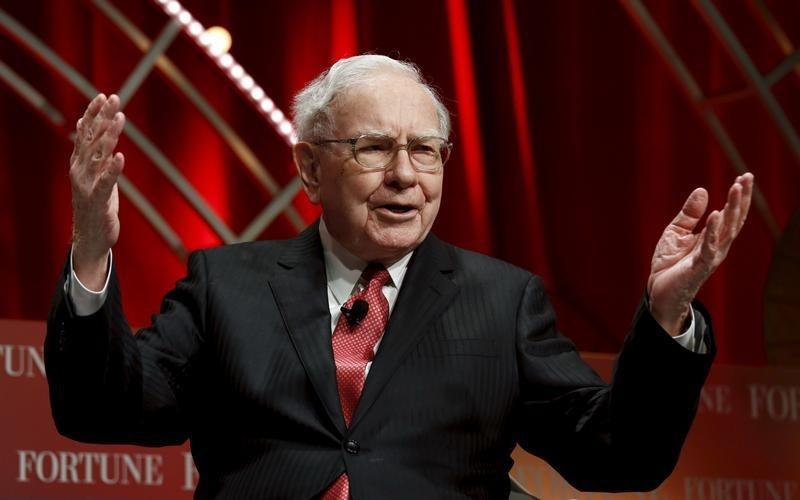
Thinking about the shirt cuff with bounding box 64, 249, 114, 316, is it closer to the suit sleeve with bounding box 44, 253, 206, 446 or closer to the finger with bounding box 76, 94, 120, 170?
the suit sleeve with bounding box 44, 253, 206, 446

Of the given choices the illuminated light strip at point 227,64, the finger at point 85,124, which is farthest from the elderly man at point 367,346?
the illuminated light strip at point 227,64

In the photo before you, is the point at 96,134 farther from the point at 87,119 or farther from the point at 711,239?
the point at 711,239

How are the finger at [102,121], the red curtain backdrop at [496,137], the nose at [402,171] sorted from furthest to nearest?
the red curtain backdrop at [496,137] < the nose at [402,171] < the finger at [102,121]

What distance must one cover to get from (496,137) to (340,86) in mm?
1506

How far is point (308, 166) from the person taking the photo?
2.32 m

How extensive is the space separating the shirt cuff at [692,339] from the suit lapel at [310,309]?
1.73 feet

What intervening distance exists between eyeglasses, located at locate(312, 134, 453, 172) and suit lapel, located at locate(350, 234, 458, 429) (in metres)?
0.15

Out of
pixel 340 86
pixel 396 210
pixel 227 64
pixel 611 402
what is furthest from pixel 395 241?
pixel 227 64


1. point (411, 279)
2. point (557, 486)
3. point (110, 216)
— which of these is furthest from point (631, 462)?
point (557, 486)

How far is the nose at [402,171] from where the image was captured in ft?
7.00

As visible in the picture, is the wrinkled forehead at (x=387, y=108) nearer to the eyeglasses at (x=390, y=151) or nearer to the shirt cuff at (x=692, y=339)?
the eyeglasses at (x=390, y=151)

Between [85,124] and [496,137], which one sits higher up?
[496,137]

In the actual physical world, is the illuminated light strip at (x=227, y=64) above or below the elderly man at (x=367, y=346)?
above

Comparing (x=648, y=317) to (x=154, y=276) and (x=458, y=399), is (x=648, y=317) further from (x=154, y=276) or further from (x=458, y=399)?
(x=154, y=276)
